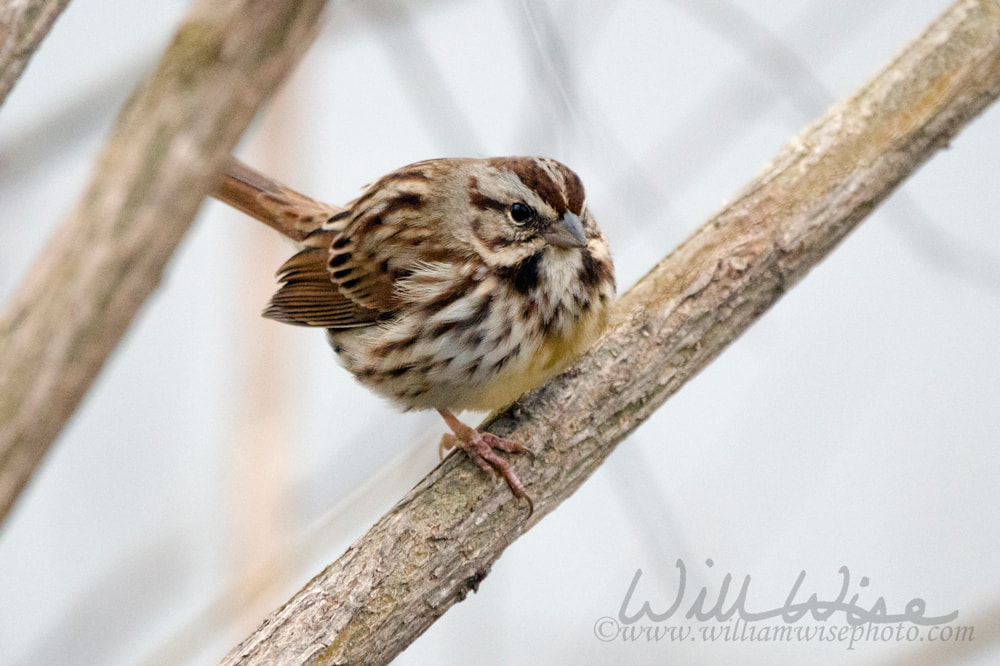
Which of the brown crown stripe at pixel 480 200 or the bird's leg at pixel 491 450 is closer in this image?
the bird's leg at pixel 491 450

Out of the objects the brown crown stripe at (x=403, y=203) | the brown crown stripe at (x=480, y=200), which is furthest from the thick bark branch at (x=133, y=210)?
the brown crown stripe at (x=403, y=203)

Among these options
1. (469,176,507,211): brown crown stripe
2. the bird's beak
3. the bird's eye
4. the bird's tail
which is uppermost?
the bird's tail

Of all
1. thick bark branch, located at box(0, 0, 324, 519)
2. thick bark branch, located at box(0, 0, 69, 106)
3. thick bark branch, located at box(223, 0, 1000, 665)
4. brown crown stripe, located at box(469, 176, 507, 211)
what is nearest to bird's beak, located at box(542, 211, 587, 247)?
brown crown stripe, located at box(469, 176, 507, 211)

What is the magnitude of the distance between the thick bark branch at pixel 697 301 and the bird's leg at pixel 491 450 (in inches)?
1.5

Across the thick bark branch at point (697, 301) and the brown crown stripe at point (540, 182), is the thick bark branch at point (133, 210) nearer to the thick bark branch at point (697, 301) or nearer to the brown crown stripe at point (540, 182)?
the thick bark branch at point (697, 301)

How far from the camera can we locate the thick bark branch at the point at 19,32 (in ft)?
8.49

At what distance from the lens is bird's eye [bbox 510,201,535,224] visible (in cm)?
364

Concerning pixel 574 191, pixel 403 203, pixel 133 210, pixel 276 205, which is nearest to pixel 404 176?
pixel 403 203

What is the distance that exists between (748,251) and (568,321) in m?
0.77

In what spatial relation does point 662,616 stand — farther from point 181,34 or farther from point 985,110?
point 181,34

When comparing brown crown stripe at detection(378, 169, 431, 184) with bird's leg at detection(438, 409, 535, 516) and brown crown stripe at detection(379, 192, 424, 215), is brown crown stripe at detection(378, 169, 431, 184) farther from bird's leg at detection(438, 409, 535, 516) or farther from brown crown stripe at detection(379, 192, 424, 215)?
bird's leg at detection(438, 409, 535, 516)

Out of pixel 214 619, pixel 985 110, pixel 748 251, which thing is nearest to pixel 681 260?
pixel 748 251

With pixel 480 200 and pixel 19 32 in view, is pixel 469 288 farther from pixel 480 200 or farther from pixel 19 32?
pixel 19 32

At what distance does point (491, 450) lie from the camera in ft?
11.2
